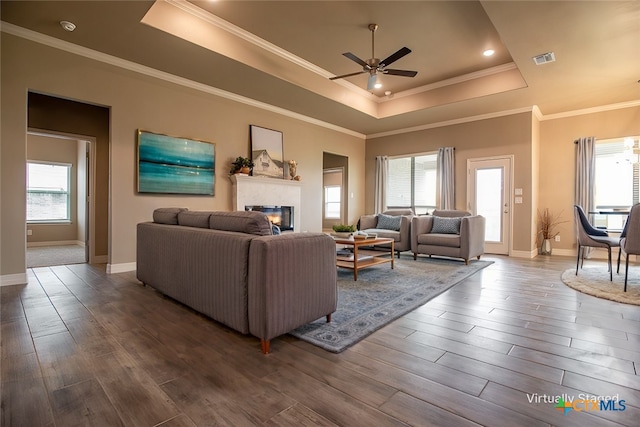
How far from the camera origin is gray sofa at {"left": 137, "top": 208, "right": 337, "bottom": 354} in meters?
1.81

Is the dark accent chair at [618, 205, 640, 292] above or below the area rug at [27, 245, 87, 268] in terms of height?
above

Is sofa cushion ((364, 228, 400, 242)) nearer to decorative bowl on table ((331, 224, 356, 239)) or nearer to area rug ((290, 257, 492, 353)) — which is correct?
area rug ((290, 257, 492, 353))

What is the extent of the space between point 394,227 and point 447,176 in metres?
2.05

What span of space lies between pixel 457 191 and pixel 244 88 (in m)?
4.88

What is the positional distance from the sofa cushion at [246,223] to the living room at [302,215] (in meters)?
0.73

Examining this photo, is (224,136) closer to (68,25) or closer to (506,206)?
(68,25)

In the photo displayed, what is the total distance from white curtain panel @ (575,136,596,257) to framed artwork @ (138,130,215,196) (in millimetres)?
6672

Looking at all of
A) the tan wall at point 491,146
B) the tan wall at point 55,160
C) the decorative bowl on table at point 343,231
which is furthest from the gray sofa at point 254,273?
the tan wall at point 55,160

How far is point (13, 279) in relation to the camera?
133 inches

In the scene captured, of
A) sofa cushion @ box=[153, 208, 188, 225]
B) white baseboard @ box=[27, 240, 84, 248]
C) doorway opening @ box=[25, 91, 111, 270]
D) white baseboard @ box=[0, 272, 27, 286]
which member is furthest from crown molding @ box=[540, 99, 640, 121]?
white baseboard @ box=[27, 240, 84, 248]

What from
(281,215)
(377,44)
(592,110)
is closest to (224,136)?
(281,215)

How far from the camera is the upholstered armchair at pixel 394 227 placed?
5.45 meters

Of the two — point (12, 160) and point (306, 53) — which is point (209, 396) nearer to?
point (12, 160)

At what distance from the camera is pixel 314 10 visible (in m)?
3.56
